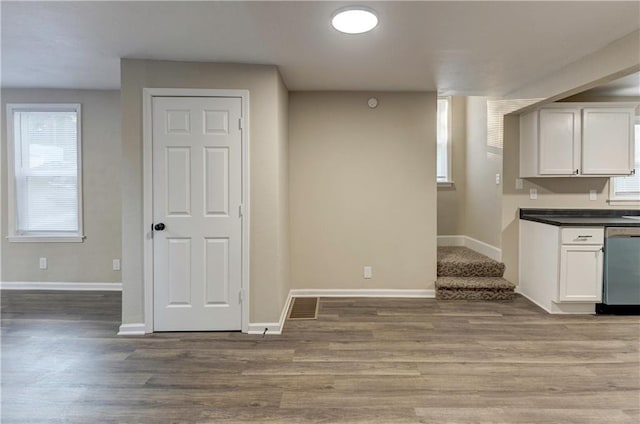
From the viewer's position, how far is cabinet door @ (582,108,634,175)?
396cm

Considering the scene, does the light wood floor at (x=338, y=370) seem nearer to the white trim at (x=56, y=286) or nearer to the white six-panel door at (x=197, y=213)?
the white six-panel door at (x=197, y=213)

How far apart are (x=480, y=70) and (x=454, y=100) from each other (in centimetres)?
224

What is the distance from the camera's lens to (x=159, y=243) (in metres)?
3.19

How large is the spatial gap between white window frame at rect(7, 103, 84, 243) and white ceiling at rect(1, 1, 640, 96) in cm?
66

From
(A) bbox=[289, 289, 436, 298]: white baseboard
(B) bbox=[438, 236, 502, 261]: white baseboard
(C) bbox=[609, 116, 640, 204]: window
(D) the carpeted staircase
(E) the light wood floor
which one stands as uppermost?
(C) bbox=[609, 116, 640, 204]: window

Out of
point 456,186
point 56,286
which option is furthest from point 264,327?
point 456,186

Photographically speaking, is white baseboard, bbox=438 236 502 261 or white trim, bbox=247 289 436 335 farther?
white baseboard, bbox=438 236 502 261

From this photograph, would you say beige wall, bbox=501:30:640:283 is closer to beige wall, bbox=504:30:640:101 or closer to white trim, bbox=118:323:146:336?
beige wall, bbox=504:30:640:101

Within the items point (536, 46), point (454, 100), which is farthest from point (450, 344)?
point (454, 100)

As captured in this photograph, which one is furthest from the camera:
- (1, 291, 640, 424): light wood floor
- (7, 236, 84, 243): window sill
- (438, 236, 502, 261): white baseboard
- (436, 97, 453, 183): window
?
(436, 97, 453, 183): window

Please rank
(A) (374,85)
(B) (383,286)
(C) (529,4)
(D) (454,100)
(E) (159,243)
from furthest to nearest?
(D) (454,100) → (B) (383,286) → (A) (374,85) → (E) (159,243) → (C) (529,4)

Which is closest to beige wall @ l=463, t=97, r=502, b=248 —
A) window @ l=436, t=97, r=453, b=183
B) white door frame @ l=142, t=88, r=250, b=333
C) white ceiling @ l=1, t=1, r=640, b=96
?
window @ l=436, t=97, r=453, b=183

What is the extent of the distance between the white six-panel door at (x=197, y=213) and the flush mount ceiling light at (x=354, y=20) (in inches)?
46.5

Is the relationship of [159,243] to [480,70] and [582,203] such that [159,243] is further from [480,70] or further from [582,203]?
[582,203]
